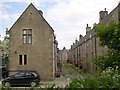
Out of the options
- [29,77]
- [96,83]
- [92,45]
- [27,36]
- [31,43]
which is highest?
[27,36]

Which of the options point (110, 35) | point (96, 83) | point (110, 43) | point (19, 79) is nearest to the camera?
point (96, 83)

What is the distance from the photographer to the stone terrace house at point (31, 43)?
3161 centimetres

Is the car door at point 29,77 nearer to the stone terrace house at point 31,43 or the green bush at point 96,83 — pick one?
the stone terrace house at point 31,43

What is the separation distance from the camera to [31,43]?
3189 cm

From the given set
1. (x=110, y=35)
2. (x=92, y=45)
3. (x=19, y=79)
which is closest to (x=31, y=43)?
(x=19, y=79)

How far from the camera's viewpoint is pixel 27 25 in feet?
104

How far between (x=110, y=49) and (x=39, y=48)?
21.5 m

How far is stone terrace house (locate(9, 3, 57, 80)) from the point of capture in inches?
1244

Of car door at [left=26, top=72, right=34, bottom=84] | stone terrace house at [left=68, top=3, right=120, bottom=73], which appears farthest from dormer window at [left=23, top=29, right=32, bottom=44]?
stone terrace house at [left=68, top=3, right=120, bottom=73]

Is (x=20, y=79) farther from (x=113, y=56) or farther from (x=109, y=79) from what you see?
(x=109, y=79)

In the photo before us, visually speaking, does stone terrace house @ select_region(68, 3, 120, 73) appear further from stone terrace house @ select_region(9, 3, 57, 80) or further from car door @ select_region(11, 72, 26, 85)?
car door @ select_region(11, 72, 26, 85)

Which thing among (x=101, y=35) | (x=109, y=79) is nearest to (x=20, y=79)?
(x=101, y=35)

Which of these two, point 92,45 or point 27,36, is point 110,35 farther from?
point 92,45

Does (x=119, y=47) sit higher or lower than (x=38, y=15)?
lower
